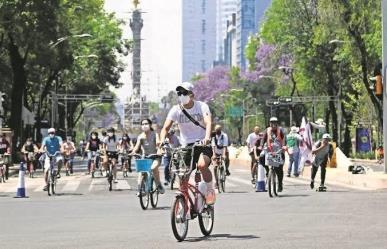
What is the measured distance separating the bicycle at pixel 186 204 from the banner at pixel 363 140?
193 ft

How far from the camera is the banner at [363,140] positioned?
7059 centimetres

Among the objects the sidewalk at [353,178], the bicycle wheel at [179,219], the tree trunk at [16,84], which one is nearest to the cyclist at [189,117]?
the bicycle wheel at [179,219]

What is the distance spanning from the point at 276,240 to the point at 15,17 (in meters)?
34.2

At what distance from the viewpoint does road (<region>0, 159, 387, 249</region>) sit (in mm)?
12102

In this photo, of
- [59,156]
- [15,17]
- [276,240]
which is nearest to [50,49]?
[15,17]

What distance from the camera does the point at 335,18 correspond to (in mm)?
52844

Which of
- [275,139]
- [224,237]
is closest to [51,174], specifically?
[275,139]

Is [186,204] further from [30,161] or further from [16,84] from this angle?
[16,84]

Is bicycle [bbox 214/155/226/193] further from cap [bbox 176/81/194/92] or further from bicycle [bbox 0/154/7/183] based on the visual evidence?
cap [bbox 176/81/194/92]

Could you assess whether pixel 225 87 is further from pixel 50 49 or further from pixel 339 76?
pixel 50 49

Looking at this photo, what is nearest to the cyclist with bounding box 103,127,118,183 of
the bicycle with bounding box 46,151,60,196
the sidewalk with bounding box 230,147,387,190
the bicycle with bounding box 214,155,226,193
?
the bicycle with bounding box 46,151,60,196

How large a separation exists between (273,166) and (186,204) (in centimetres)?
1034

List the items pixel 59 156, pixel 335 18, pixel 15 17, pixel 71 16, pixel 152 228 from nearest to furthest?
1. pixel 152 228
2. pixel 59 156
3. pixel 15 17
4. pixel 335 18
5. pixel 71 16

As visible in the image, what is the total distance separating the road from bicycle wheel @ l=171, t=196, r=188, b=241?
14cm
